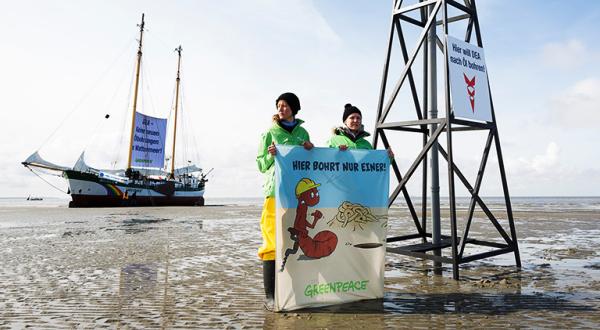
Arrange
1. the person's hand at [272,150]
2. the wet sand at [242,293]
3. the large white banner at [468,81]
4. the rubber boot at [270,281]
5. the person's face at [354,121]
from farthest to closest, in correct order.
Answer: the large white banner at [468,81], the person's face at [354,121], the rubber boot at [270,281], the person's hand at [272,150], the wet sand at [242,293]

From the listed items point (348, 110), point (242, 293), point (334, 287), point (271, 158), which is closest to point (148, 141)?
point (242, 293)

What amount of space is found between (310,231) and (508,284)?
316cm

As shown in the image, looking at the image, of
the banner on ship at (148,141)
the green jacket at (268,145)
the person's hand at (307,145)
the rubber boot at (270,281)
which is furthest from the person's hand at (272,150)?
the banner on ship at (148,141)

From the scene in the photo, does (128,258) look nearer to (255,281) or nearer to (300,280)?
(255,281)

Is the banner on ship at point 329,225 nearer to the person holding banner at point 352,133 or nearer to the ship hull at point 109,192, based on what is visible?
the person holding banner at point 352,133

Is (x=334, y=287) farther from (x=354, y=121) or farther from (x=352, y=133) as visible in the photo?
(x=354, y=121)

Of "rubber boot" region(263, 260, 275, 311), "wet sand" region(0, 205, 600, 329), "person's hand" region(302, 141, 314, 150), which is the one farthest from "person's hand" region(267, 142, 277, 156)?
"wet sand" region(0, 205, 600, 329)

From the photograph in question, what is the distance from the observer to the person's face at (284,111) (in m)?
4.51

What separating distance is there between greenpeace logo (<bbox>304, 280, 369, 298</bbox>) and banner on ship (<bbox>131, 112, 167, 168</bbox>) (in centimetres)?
4638

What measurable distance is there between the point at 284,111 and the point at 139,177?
45.5 metres

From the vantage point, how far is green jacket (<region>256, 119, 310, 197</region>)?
4.46m

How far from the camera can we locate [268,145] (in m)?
4.52

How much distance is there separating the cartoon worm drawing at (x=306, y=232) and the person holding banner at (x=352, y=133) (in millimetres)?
809

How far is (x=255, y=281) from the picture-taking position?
5934 millimetres
